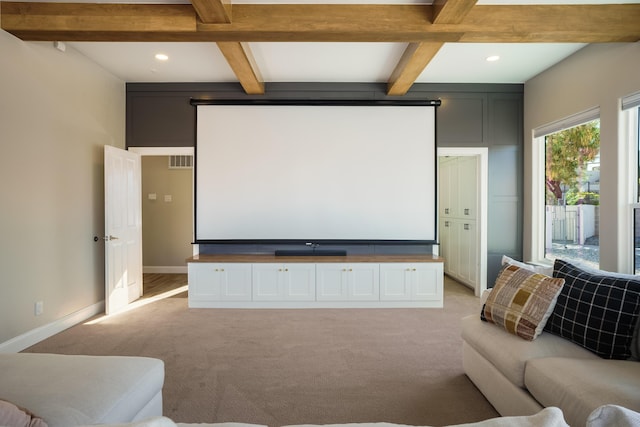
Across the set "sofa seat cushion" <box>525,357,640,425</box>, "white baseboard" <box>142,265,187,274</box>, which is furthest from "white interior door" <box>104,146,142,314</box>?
"sofa seat cushion" <box>525,357,640,425</box>

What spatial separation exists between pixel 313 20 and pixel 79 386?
9.34 feet

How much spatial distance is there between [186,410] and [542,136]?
15.6 ft

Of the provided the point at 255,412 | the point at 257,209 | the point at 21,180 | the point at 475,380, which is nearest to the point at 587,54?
the point at 475,380

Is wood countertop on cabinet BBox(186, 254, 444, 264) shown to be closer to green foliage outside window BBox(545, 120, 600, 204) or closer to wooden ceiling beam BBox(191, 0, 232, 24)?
green foliage outside window BBox(545, 120, 600, 204)

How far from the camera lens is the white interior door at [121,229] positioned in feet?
13.5

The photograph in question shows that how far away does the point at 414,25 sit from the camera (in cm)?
294

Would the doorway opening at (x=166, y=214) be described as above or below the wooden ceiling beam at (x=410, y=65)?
below

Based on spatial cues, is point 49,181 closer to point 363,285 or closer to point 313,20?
point 313,20

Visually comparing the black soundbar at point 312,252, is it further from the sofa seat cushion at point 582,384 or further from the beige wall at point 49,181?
the sofa seat cushion at point 582,384

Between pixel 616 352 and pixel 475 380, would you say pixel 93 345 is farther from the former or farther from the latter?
pixel 616 352

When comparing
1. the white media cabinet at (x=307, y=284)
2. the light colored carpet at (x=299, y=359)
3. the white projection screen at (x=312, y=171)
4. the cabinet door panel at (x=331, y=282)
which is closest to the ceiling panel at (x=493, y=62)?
the white projection screen at (x=312, y=171)

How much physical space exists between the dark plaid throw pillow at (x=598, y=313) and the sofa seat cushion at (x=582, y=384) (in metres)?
0.09

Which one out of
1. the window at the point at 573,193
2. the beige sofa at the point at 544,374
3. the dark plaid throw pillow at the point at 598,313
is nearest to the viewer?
the beige sofa at the point at 544,374

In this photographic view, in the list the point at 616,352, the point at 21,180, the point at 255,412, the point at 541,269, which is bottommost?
the point at 255,412
